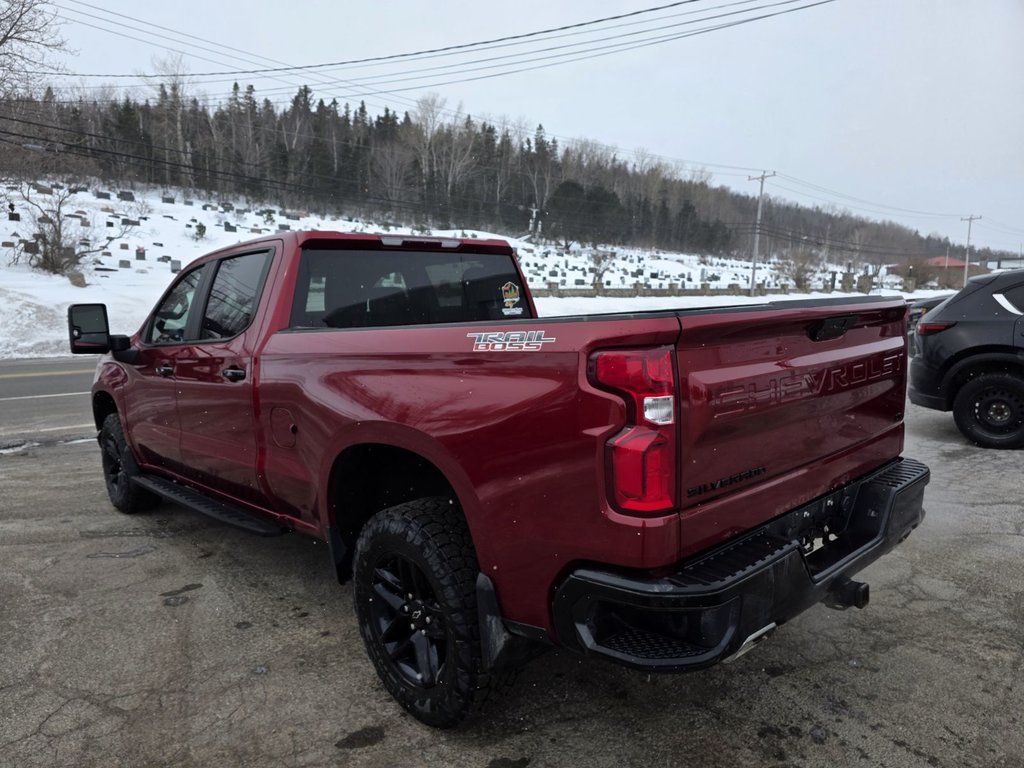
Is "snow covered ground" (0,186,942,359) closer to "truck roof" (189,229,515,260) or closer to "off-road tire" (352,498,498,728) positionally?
"truck roof" (189,229,515,260)

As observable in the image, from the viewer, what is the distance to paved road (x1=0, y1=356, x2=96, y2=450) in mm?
7617

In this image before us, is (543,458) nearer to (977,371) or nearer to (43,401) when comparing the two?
(977,371)

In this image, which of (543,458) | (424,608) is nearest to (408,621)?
(424,608)

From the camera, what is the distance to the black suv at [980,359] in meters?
6.22

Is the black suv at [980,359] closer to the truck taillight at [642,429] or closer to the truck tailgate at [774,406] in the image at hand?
the truck tailgate at [774,406]

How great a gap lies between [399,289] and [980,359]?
568 centimetres

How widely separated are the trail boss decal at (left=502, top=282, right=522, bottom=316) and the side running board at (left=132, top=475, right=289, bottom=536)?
1677 millimetres

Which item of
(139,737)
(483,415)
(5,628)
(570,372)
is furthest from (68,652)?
(570,372)

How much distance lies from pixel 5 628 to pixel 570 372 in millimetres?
3103

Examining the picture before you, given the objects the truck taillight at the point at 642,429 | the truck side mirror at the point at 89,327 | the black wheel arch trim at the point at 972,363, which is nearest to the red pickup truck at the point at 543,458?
the truck taillight at the point at 642,429

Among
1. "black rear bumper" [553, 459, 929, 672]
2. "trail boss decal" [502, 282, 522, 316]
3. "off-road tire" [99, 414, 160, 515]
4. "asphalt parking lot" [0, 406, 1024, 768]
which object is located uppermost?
"trail boss decal" [502, 282, 522, 316]

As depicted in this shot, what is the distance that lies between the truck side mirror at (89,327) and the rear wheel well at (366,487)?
2332 mm

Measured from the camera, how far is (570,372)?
6.15 ft

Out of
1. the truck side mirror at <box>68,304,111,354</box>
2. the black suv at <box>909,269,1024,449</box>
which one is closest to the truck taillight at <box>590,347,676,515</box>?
the truck side mirror at <box>68,304,111,354</box>
